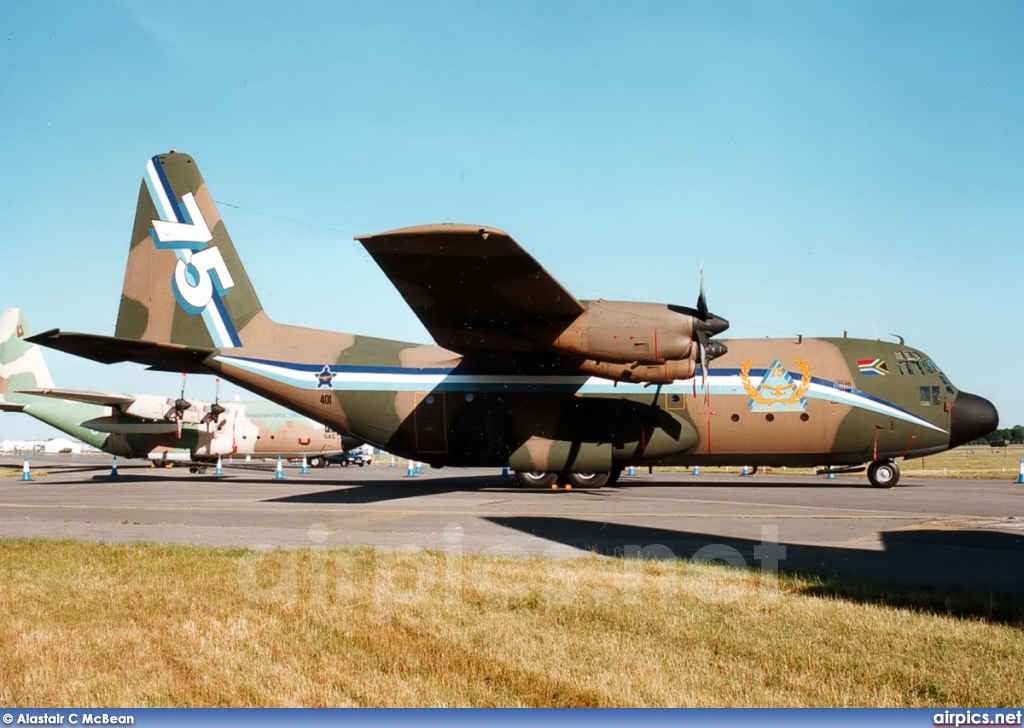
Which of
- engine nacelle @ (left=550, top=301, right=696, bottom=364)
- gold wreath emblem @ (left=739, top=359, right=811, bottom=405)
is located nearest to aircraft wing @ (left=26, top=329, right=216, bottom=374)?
engine nacelle @ (left=550, top=301, right=696, bottom=364)

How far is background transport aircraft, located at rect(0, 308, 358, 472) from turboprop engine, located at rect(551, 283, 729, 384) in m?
23.7

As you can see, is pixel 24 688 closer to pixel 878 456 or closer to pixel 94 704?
pixel 94 704

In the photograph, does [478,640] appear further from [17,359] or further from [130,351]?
[17,359]

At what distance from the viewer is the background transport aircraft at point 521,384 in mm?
19000

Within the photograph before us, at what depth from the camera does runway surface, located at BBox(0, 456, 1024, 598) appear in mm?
8430

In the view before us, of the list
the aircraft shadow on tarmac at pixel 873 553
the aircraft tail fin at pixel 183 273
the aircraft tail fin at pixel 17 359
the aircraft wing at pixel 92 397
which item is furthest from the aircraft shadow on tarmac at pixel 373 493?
the aircraft tail fin at pixel 17 359

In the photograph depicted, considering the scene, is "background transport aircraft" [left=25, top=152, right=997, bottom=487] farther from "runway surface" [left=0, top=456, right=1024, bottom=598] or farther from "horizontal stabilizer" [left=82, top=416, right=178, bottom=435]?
"horizontal stabilizer" [left=82, top=416, right=178, bottom=435]

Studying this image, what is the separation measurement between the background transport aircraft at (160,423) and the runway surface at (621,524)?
1848 centimetres

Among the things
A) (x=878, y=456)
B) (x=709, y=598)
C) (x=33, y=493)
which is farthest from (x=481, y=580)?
(x=33, y=493)

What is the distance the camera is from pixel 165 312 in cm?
2083

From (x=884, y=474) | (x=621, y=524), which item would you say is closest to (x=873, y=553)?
(x=621, y=524)

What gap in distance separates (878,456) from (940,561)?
1312 cm

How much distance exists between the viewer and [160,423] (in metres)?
36.5

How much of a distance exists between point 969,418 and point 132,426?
1358 inches
